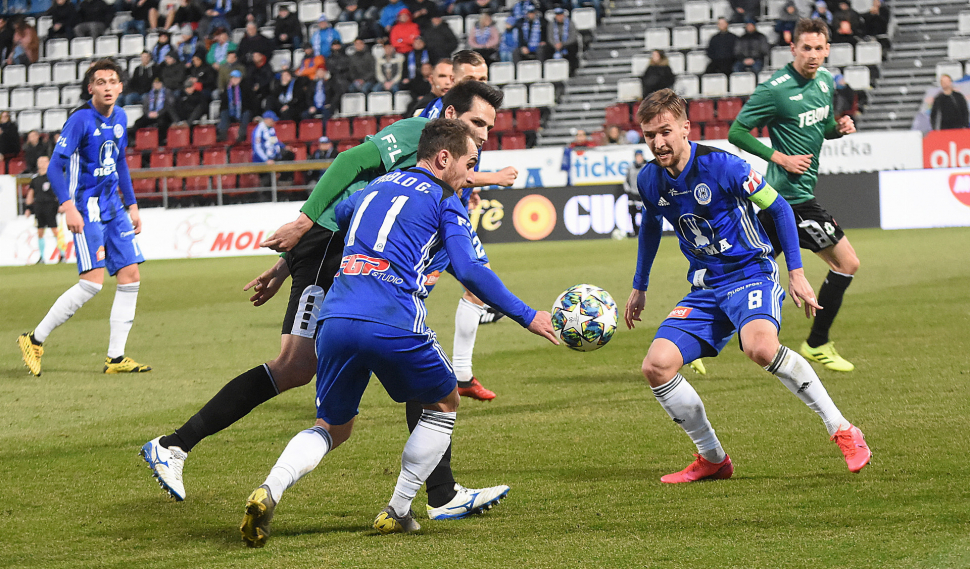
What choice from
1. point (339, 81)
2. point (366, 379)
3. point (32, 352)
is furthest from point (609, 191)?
point (366, 379)

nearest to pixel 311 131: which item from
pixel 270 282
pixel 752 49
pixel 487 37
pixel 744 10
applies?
pixel 487 37

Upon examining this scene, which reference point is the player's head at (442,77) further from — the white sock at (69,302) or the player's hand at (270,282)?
the white sock at (69,302)

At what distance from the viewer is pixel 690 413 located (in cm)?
462

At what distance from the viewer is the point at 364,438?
5.79 meters

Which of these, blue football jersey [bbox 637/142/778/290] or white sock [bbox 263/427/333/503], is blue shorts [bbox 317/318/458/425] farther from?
blue football jersey [bbox 637/142/778/290]

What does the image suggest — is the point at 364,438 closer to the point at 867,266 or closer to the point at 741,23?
the point at 867,266

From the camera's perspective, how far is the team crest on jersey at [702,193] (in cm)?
481

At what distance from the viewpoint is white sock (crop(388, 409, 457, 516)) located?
154 inches

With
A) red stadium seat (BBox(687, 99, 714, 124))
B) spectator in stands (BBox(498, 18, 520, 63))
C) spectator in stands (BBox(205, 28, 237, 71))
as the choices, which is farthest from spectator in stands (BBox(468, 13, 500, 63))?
spectator in stands (BBox(205, 28, 237, 71))

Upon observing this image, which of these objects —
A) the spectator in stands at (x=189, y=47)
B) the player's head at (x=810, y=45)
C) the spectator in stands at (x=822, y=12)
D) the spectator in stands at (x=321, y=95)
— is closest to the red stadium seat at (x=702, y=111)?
the spectator in stands at (x=822, y=12)

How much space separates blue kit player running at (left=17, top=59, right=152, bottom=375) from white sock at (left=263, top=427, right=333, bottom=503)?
15.6 feet

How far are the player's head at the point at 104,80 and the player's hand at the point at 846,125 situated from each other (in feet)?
16.8

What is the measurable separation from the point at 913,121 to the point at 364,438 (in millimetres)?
17971

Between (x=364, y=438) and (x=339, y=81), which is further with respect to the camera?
(x=339, y=81)
